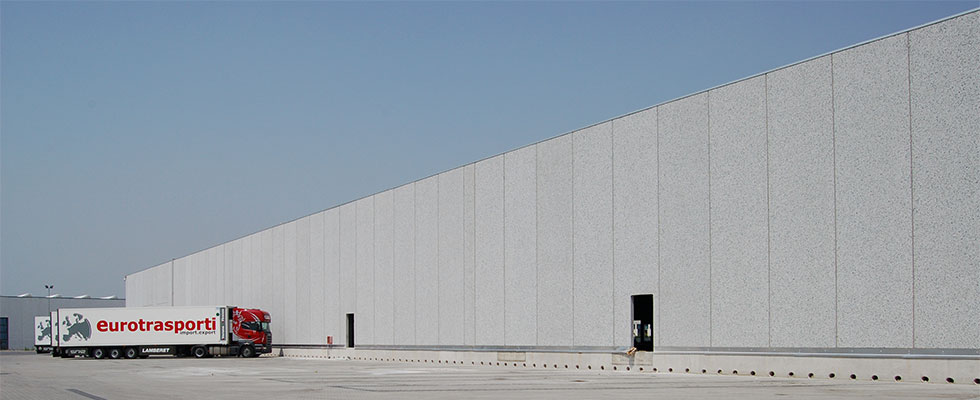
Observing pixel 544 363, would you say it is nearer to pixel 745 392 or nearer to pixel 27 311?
pixel 745 392

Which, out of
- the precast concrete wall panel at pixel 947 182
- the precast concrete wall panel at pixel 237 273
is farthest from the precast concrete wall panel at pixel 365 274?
the precast concrete wall panel at pixel 947 182

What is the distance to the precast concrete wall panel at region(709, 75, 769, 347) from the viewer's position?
90.6 feet

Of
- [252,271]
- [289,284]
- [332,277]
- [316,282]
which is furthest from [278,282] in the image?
[332,277]

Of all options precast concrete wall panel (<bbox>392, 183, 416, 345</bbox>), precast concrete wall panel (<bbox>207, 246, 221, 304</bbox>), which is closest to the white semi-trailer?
precast concrete wall panel (<bbox>207, 246, 221, 304</bbox>)

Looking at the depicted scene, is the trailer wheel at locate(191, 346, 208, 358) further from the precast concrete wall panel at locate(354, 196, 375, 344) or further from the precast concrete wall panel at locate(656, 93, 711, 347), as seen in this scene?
the precast concrete wall panel at locate(656, 93, 711, 347)

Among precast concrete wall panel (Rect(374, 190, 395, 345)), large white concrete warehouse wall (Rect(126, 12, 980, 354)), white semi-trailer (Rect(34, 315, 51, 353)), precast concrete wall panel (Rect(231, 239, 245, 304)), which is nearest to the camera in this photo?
large white concrete warehouse wall (Rect(126, 12, 980, 354))

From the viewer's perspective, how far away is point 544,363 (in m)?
36.3

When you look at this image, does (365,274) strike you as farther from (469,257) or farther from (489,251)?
(489,251)

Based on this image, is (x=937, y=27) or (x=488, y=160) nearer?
(x=937, y=27)

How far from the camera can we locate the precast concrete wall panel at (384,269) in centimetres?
4841

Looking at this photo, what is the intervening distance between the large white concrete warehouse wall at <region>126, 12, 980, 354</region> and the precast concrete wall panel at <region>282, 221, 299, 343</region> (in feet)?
51.2

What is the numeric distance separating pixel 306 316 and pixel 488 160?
21.8m

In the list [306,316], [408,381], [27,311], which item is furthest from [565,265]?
[27,311]

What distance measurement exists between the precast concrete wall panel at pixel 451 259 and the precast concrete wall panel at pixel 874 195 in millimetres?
19875
